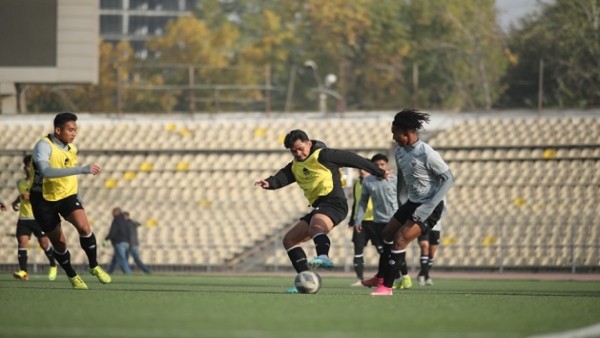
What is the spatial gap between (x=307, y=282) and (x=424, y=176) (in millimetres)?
1922

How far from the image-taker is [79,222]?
1564 centimetres

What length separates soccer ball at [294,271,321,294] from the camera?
14.8 metres

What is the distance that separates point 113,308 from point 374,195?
27.4 ft

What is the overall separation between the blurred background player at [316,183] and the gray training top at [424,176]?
31cm

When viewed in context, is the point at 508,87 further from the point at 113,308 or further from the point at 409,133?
the point at 113,308

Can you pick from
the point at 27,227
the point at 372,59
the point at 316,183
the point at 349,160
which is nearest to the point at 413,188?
the point at 349,160

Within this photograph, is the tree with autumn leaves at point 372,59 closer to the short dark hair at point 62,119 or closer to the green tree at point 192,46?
the green tree at point 192,46

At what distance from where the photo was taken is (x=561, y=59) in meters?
44.6

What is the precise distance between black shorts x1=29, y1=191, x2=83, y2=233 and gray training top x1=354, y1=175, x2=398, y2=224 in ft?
18.1

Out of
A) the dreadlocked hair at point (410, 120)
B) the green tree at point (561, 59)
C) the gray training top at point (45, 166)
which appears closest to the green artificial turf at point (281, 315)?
the gray training top at point (45, 166)

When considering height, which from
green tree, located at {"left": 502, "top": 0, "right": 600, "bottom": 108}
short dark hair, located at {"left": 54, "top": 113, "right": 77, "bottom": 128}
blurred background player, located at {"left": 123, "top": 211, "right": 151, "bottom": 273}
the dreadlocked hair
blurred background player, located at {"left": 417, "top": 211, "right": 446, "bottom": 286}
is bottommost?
blurred background player, located at {"left": 123, "top": 211, "right": 151, "bottom": 273}

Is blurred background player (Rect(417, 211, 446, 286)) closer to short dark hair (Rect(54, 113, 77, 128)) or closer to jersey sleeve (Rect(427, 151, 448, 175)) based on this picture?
jersey sleeve (Rect(427, 151, 448, 175))

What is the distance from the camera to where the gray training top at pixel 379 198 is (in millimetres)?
19391

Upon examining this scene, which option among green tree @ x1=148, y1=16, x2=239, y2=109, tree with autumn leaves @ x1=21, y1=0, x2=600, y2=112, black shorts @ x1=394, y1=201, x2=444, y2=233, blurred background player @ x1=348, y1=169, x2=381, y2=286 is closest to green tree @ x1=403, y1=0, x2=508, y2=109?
tree with autumn leaves @ x1=21, y1=0, x2=600, y2=112
